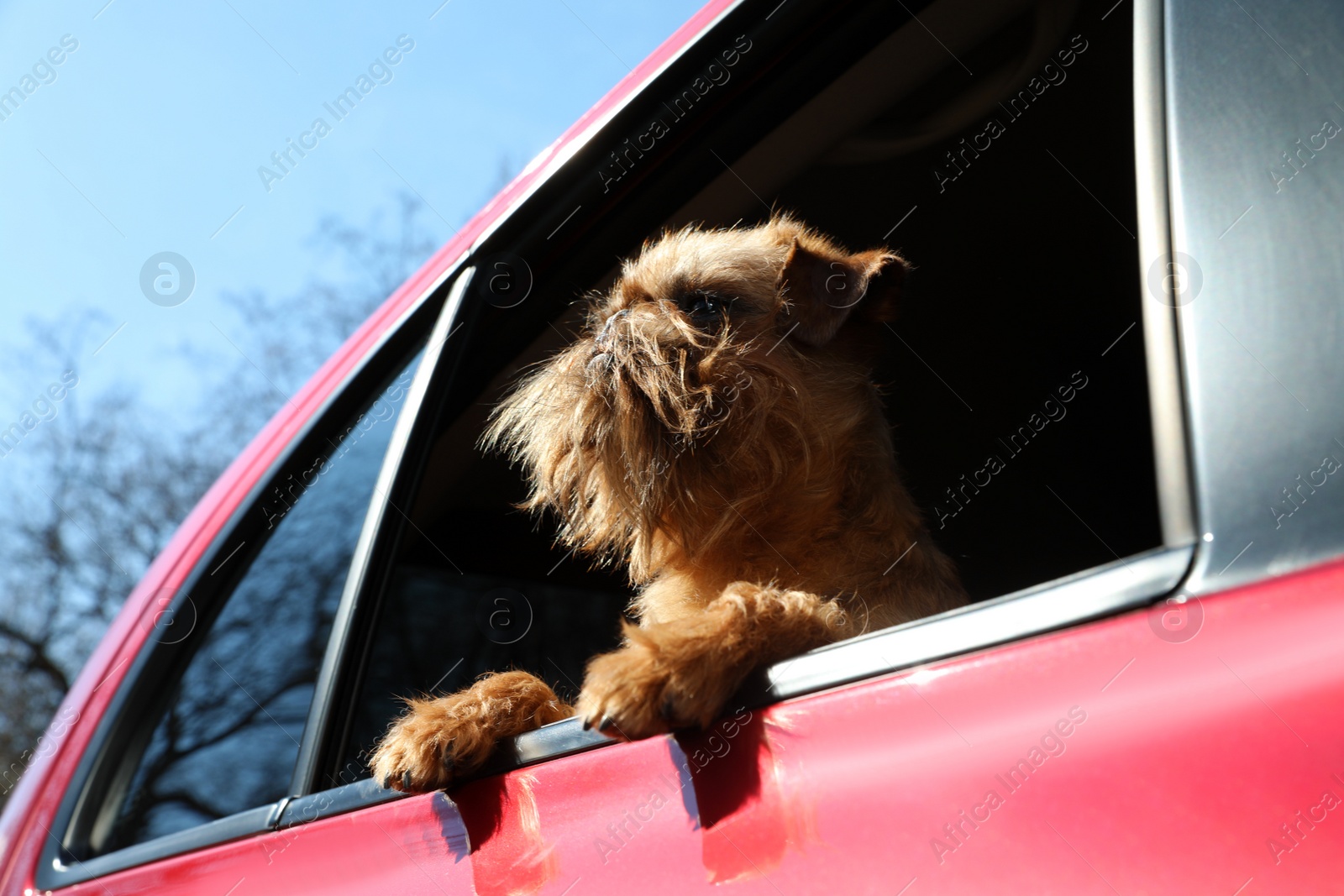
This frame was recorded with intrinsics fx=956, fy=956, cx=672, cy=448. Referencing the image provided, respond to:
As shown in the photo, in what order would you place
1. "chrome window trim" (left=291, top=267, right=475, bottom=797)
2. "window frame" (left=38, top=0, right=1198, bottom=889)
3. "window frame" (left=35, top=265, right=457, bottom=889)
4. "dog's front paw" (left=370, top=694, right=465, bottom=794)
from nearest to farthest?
1. "window frame" (left=38, top=0, right=1198, bottom=889)
2. "dog's front paw" (left=370, top=694, right=465, bottom=794)
3. "chrome window trim" (left=291, top=267, right=475, bottom=797)
4. "window frame" (left=35, top=265, right=457, bottom=889)

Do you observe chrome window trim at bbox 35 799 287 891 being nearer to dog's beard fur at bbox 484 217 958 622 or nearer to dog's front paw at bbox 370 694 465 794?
dog's front paw at bbox 370 694 465 794

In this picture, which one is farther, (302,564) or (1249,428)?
(302,564)

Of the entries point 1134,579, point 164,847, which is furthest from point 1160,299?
point 164,847

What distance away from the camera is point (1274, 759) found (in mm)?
828

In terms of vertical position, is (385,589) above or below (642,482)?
above

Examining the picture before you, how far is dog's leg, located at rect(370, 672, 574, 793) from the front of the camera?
6.63 feet

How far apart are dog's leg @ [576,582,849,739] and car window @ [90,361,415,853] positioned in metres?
1.47

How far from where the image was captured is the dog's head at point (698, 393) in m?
2.68

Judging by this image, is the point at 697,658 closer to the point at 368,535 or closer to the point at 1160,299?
the point at 1160,299

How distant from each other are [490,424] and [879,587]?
1598mm

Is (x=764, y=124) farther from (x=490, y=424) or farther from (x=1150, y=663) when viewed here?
(x=1150, y=663)

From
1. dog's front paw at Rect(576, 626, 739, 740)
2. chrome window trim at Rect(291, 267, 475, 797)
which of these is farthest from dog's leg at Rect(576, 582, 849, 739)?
chrome window trim at Rect(291, 267, 475, 797)

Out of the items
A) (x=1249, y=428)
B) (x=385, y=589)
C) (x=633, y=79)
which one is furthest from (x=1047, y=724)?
(x=385, y=589)

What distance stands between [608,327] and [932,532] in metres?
1.50
